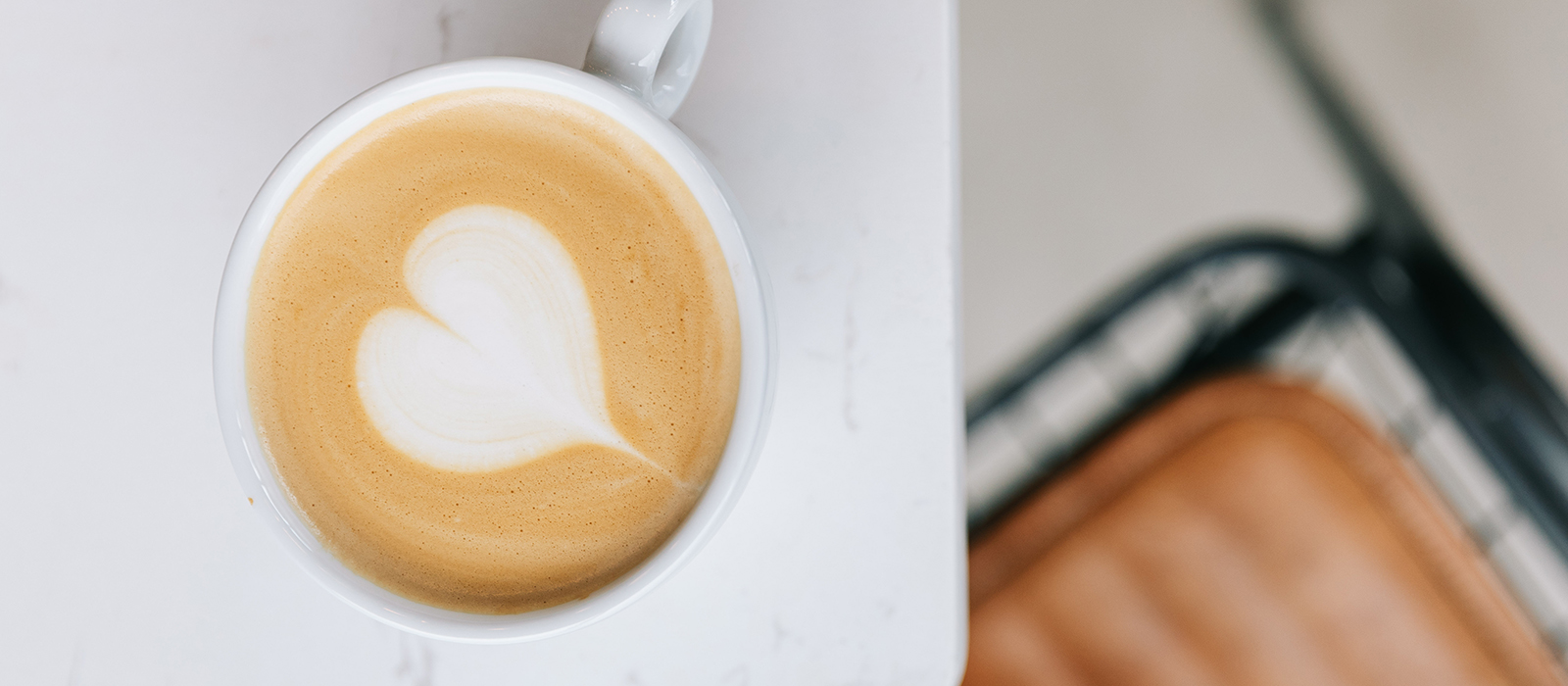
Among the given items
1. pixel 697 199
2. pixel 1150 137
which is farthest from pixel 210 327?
pixel 1150 137

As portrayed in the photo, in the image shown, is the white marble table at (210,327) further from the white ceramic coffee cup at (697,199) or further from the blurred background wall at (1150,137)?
the blurred background wall at (1150,137)

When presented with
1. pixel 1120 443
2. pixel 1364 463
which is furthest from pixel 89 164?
pixel 1364 463

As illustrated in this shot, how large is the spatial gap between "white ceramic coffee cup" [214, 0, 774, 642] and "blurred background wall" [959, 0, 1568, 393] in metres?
0.74

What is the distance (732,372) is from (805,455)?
116mm

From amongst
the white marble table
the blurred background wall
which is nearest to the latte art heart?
the white marble table

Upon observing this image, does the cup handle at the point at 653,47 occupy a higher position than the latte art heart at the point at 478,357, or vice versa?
the cup handle at the point at 653,47

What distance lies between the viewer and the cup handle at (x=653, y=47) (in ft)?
1.59

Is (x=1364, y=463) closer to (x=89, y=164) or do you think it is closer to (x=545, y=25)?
(x=545, y=25)

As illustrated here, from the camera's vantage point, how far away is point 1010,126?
1.23 meters

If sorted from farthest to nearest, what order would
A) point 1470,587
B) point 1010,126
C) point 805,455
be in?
point 1010,126 → point 1470,587 → point 805,455

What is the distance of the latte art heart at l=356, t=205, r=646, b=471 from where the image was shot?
1.72 ft

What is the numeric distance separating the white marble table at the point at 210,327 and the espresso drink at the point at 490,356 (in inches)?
3.7

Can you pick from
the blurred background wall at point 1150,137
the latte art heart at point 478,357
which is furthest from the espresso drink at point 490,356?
the blurred background wall at point 1150,137

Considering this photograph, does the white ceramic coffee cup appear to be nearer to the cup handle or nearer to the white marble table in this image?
the cup handle
